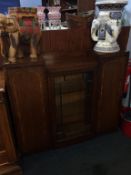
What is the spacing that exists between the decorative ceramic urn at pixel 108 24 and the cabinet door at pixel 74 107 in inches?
11.6

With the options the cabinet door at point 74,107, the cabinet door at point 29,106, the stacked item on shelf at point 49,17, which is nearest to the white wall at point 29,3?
the stacked item on shelf at point 49,17

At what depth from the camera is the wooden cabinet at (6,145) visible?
47.6 inches

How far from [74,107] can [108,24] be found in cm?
81

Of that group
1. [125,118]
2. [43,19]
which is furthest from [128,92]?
[43,19]

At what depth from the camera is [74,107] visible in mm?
1751

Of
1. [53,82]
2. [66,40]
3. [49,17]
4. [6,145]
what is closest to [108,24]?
[66,40]

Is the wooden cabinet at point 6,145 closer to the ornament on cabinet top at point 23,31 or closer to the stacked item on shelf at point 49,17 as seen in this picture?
the ornament on cabinet top at point 23,31

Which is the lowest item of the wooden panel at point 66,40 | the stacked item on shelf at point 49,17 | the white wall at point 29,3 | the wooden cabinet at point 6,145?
the wooden cabinet at point 6,145

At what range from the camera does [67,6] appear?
3.67m

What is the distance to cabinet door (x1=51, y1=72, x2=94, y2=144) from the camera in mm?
1601

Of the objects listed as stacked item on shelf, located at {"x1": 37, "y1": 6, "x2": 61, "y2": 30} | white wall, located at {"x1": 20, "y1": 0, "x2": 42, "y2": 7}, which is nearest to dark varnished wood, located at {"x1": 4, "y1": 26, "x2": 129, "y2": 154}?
stacked item on shelf, located at {"x1": 37, "y1": 6, "x2": 61, "y2": 30}

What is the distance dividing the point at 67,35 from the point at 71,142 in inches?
38.9

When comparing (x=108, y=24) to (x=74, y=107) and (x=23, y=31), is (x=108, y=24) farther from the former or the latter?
(x=74, y=107)

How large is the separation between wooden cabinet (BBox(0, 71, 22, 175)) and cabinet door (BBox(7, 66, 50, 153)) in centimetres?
13
